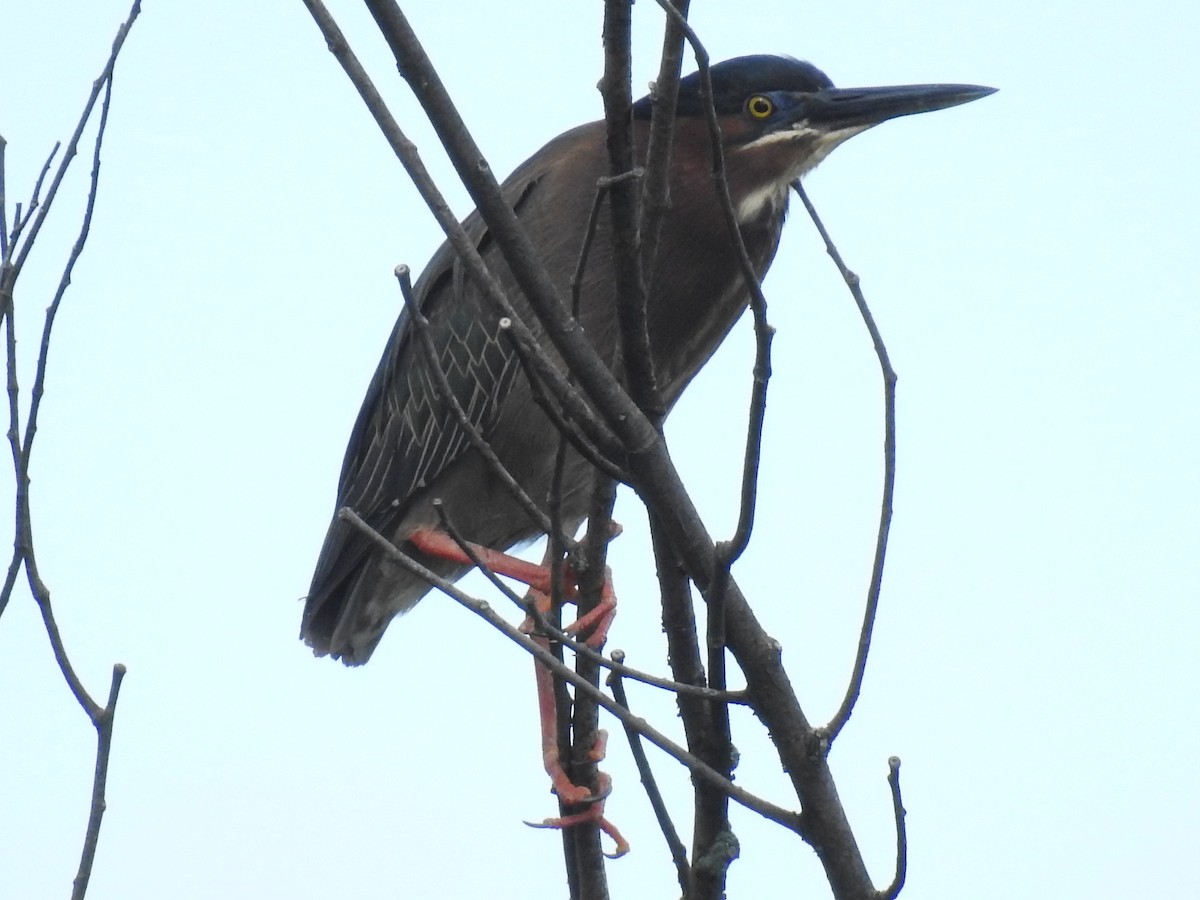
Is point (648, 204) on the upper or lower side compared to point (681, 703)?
upper

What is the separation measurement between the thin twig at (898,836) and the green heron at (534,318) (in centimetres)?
167

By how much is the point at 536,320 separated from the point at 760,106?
37.8 inches

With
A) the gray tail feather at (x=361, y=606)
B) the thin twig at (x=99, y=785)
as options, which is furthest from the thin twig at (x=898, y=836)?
the gray tail feather at (x=361, y=606)

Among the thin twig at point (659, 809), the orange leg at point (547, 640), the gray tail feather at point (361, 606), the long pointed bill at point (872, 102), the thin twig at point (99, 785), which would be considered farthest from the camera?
the gray tail feather at point (361, 606)

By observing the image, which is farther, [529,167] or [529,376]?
[529,167]

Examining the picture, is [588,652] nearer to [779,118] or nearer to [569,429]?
[569,429]

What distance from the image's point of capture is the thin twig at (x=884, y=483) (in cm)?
216

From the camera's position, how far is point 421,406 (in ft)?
15.0

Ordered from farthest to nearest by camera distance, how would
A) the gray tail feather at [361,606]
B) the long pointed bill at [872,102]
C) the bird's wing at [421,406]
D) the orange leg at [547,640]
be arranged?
the gray tail feather at [361,606], the bird's wing at [421,406], the long pointed bill at [872,102], the orange leg at [547,640]

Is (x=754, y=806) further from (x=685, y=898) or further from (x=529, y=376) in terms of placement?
(x=529, y=376)

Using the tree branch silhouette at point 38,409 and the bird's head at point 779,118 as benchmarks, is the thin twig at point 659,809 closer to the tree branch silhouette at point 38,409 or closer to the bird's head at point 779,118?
the tree branch silhouette at point 38,409

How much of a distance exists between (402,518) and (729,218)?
8.43ft

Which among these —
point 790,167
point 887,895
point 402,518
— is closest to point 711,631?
point 887,895

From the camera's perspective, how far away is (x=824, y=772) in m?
2.33
